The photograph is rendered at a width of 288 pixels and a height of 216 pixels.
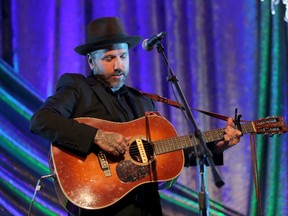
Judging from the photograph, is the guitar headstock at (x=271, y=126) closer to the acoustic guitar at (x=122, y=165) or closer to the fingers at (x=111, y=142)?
the acoustic guitar at (x=122, y=165)

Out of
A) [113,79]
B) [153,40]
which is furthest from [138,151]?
[153,40]

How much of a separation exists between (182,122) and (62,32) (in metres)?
1.23

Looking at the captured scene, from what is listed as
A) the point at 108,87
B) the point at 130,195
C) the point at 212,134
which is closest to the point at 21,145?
the point at 108,87

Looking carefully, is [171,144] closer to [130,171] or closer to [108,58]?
[130,171]

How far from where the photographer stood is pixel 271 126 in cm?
260

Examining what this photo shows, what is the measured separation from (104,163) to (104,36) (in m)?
0.85

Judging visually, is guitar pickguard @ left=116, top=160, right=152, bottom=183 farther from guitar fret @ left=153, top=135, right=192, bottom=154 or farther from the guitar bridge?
guitar fret @ left=153, top=135, right=192, bottom=154

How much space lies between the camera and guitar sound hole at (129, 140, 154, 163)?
2.35 metres

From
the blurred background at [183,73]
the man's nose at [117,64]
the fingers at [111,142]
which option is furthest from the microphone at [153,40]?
the blurred background at [183,73]

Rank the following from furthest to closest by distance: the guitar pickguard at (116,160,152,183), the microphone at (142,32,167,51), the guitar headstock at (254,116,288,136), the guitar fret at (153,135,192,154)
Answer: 1. the guitar headstock at (254,116,288,136)
2. the guitar fret at (153,135,192,154)
3. the guitar pickguard at (116,160,152,183)
4. the microphone at (142,32,167,51)

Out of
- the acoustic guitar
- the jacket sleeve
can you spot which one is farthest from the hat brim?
the acoustic guitar

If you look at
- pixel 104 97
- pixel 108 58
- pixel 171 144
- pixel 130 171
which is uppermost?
pixel 108 58

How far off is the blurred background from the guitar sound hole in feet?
3.36

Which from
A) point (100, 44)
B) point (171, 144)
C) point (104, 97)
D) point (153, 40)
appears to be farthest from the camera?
point (100, 44)
